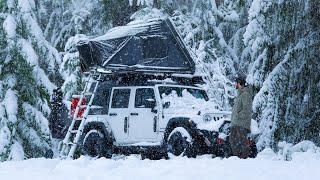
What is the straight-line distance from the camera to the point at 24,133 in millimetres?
16594

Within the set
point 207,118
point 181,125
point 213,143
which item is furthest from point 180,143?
→ point 207,118

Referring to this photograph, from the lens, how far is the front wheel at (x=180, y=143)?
38.4 ft

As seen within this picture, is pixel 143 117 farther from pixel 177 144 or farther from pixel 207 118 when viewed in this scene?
pixel 207 118

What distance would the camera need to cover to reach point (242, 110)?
10.9 metres

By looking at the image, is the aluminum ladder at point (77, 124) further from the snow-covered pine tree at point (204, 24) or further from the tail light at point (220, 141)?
the snow-covered pine tree at point (204, 24)

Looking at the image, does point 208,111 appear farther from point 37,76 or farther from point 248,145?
point 37,76

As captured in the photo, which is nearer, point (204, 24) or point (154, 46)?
point (154, 46)

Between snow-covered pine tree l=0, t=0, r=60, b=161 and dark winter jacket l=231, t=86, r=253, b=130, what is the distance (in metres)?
6.94

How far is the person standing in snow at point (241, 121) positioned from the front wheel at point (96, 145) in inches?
142

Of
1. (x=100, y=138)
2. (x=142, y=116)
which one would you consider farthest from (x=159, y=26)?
(x=100, y=138)

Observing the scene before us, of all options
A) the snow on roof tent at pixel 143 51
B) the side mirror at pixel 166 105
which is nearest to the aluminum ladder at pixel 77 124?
the snow on roof tent at pixel 143 51

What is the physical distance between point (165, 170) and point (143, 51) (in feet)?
18.1

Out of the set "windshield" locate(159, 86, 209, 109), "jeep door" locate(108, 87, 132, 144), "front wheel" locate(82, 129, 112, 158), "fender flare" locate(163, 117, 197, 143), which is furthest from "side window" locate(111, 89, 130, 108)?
"fender flare" locate(163, 117, 197, 143)

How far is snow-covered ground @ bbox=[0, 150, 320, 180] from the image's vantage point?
7.57m
